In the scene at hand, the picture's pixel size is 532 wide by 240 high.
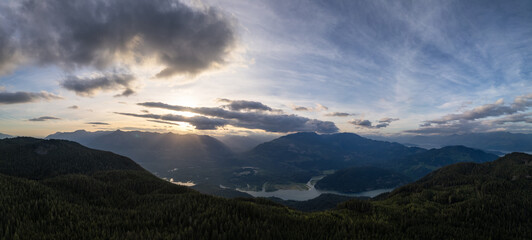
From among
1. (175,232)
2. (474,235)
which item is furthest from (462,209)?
(175,232)

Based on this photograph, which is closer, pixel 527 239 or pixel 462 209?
pixel 527 239

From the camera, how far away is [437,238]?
53594mm

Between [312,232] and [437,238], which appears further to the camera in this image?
[437,238]

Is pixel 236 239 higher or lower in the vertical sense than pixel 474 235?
higher

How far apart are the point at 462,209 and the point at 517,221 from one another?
57.4 ft

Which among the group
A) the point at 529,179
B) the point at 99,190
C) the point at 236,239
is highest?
the point at 236,239

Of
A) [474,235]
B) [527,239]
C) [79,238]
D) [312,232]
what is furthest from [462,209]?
[79,238]

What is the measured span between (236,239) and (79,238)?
82.2 feet

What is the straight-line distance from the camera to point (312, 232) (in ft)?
126

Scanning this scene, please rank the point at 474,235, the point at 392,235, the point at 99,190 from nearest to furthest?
the point at 392,235 < the point at 474,235 < the point at 99,190

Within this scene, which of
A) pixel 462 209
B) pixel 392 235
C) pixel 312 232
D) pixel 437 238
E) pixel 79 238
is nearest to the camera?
pixel 79 238

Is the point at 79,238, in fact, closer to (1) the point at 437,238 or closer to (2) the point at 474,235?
(1) the point at 437,238

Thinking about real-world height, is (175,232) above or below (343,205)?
above

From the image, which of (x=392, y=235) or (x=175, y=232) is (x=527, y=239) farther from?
(x=175, y=232)
